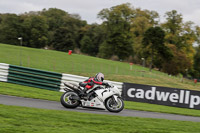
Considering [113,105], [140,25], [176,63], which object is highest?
[140,25]

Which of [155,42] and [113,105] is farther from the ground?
[155,42]

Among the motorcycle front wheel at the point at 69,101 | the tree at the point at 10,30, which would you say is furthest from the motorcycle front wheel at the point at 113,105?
the tree at the point at 10,30

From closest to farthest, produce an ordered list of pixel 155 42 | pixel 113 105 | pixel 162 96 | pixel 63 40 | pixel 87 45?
pixel 113 105
pixel 162 96
pixel 155 42
pixel 63 40
pixel 87 45

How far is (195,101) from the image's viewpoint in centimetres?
1664

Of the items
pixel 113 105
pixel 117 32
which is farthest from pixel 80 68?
pixel 117 32

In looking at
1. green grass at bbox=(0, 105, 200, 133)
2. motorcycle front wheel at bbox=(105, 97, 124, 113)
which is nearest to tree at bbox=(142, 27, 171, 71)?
motorcycle front wheel at bbox=(105, 97, 124, 113)

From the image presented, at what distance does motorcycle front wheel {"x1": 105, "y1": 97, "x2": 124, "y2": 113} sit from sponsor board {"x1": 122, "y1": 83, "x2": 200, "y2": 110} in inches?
237

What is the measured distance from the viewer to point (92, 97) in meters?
10.4

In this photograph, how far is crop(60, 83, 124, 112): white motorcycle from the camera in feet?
33.8

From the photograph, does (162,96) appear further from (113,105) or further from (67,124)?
(67,124)

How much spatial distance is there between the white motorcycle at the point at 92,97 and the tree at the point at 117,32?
5935 centimetres

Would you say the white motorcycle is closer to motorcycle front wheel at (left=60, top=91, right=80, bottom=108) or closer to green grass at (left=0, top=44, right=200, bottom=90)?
motorcycle front wheel at (left=60, top=91, right=80, bottom=108)

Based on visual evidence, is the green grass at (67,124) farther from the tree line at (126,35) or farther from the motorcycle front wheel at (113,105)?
the tree line at (126,35)

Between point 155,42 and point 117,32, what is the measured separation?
44.6ft
